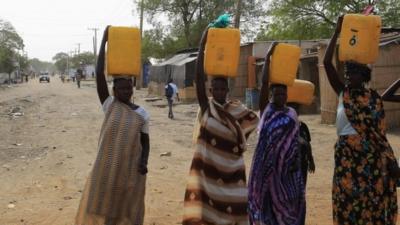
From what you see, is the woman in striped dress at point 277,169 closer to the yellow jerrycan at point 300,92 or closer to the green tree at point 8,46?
the yellow jerrycan at point 300,92

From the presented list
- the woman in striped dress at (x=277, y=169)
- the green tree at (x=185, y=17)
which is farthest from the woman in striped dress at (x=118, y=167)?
the green tree at (x=185, y=17)

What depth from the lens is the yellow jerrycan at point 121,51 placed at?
384 centimetres

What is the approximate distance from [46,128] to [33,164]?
241 inches

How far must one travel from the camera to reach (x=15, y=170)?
8516 millimetres

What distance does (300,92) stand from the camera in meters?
4.49

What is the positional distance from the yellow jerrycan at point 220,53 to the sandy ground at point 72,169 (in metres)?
2.11

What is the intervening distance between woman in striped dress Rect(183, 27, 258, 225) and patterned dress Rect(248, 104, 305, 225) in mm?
275

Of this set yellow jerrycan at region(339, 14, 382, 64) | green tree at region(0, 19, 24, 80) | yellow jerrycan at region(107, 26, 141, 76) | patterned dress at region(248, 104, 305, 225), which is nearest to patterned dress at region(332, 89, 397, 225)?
yellow jerrycan at region(339, 14, 382, 64)

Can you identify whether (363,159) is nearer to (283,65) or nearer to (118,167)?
(283,65)

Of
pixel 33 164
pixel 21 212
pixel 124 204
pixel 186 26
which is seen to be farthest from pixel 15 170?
pixel 186 26

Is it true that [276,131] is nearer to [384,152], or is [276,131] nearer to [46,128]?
[384,152]

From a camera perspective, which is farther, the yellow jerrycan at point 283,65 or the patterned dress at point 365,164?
the yellow jerrycan at point 283,65

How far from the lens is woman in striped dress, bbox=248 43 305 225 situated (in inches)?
160

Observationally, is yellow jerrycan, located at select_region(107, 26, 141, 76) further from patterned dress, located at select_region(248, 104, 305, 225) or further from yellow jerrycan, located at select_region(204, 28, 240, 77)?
patterned dress, located at select_region(248, 104, 305, 225)
